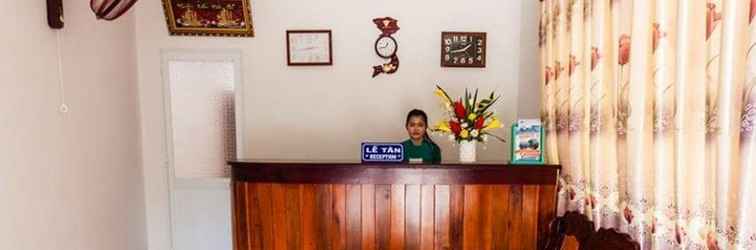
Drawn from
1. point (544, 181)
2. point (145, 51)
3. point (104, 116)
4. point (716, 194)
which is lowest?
point (544, 181)

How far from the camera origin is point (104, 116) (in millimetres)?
2248

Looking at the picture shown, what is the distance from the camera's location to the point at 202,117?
2703 millimetres

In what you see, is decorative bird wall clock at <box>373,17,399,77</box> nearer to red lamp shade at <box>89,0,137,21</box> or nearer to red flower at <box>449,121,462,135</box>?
red flower at <box>449,121,462,135</box>

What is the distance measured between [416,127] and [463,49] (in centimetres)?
76

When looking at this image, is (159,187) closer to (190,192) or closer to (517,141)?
(190,192)

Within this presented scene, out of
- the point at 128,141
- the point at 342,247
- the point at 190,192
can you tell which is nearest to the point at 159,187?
the point at 190,192

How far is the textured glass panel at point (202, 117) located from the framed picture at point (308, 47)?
0.42 meters

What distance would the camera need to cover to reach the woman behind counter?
86.2 inches

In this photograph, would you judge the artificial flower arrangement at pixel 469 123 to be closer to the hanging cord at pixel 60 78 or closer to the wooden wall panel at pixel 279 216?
the wooden wall panel at pixel 279 216

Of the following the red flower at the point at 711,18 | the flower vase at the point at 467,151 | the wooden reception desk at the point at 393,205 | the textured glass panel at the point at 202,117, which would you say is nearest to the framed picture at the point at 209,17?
the textured glass panel at the point at 202,117

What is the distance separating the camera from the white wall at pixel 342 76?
2.63 m

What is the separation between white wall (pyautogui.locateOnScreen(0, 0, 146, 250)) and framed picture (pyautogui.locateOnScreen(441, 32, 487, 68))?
78.7 inches

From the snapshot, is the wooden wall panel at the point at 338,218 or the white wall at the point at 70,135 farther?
the wooden wall panel at the point at 338,218

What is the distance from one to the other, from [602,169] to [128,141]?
8.63ft
